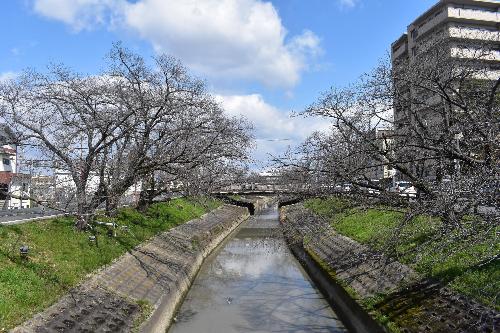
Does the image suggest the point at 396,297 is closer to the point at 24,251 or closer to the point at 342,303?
the point at 342,303

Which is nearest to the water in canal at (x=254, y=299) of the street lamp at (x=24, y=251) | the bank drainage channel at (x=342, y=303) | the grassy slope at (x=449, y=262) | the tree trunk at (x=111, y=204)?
the bank drainage channel at (x=342, y=303)

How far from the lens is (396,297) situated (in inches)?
498

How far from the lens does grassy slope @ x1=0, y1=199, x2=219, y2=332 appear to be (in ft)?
34.3

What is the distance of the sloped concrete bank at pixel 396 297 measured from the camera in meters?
9.79

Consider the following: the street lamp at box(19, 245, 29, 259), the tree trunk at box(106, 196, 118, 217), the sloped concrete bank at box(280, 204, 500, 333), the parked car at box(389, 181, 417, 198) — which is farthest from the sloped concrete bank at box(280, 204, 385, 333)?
the street lamp at box(19, 245, 29, 259)

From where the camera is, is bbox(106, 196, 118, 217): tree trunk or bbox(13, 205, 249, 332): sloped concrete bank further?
bbox(106, 196, 118, 217): tree trunk

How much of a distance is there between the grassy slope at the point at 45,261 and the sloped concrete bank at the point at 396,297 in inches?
258

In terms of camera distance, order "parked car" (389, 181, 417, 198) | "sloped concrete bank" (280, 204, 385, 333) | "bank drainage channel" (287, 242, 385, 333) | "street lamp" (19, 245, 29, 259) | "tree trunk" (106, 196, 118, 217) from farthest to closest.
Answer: "tree trunk" (106, 196, 118, 217)
"sloped concrete bank" (280, 204, 385, 333)
"bank drainage channel" (287, 242, 385, 333)
"street lamp" (19, 245, 29, 259)
"parked car" (389, 181, 417, 198)

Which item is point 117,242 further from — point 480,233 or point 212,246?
point 480,233

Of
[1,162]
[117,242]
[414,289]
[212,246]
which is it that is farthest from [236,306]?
[1,162]

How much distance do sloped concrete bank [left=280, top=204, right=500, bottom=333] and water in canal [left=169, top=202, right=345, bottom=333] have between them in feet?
3.55

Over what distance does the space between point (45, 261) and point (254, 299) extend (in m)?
7.80

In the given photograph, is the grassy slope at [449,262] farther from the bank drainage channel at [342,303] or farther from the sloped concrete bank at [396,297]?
the bank drainage channel at [342,303]

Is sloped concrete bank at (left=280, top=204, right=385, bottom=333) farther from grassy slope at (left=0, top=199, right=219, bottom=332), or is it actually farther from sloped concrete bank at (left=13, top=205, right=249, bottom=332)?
grassy slope at (left=0, top=199, right=219, bottom=332)
